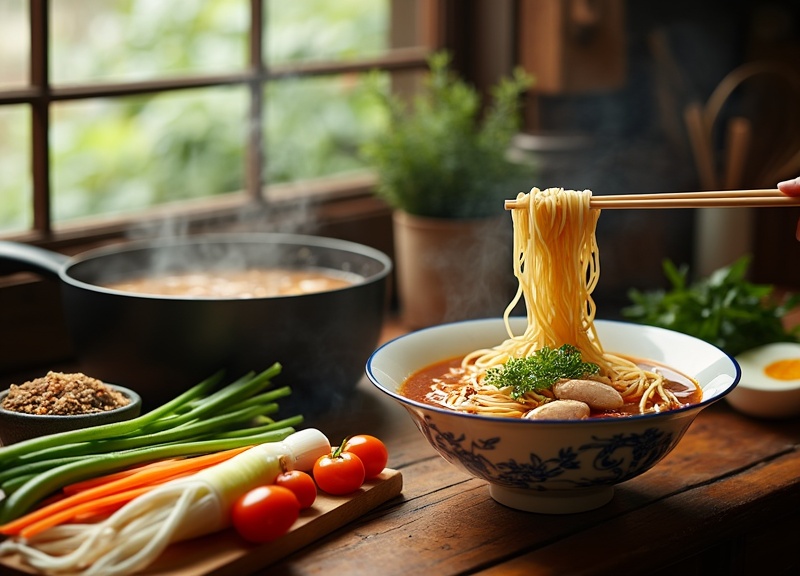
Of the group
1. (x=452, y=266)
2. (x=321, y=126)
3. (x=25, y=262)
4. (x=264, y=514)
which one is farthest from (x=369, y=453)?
(x=321, y=126)

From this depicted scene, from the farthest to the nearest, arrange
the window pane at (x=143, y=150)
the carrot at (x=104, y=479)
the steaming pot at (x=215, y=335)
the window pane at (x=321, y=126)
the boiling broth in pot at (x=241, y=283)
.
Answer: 1. the window pane at (x=143, y=150)
2. the window pane at (x=321, y=126)
3. the boiling broth in pot at (x=241, y=283)
4. the steaming pot at (x=215, y=335)
5. the carrot at (x=104, y=479)

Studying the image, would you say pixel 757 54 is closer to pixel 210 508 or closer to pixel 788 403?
pixel 788 403

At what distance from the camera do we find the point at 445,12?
A: 2.68m

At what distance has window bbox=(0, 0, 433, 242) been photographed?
2.78 meters

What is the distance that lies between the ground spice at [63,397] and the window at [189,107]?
1046mm

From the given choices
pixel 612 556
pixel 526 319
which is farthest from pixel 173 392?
pixel 612 556

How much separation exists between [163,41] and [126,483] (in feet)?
8.24

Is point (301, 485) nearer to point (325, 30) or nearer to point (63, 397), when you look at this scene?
point (63, 397)

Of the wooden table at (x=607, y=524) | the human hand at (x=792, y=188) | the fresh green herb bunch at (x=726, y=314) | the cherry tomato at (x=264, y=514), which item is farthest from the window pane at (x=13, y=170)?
the human hand at (x=792, y=188)

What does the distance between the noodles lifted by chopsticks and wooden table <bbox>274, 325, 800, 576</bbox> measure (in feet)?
0.55

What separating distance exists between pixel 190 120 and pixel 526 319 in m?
2.26

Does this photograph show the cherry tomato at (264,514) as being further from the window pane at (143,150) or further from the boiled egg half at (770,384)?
the window pane at (143,150)

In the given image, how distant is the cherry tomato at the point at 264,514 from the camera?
127 cm

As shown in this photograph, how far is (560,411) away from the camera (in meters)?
1.32
